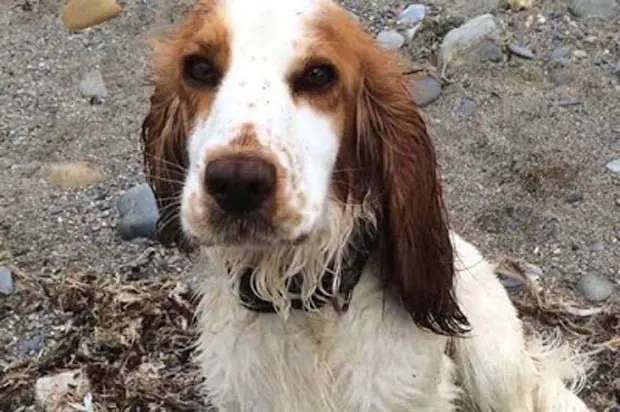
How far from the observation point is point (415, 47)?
5539 mm

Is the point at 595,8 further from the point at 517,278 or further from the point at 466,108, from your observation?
the point at 517,278

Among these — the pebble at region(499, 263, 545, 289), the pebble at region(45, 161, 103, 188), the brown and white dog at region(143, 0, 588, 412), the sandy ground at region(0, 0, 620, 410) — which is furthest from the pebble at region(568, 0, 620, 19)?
the brown and white dog at region(143, 0, 588, 412)

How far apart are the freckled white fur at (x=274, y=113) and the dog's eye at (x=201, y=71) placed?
0.16 feet

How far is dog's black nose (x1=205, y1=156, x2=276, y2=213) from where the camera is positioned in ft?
8.77

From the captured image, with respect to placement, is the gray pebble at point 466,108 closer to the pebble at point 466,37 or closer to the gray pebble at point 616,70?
the pebble at point 466,37

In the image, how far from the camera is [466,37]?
18.0 feet

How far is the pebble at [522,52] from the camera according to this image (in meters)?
5.48

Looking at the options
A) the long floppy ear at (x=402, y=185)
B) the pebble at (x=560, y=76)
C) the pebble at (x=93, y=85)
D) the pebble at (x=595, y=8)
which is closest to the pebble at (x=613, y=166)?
the pebble at (x=560, y=76)

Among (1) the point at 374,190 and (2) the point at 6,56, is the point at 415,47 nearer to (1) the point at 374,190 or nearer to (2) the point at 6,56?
(2) the point at 6,56

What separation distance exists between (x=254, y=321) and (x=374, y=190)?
437 mm

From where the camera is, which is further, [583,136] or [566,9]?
[566,9]

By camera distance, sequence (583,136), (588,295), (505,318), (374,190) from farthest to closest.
→ 1. (583,136)
2. (588,295)
3. (505,318)
4. (374,190)

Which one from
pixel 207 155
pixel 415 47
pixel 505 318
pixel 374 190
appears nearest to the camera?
pixel 207 155

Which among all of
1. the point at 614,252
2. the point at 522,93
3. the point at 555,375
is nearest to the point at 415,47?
the point at 522,93
